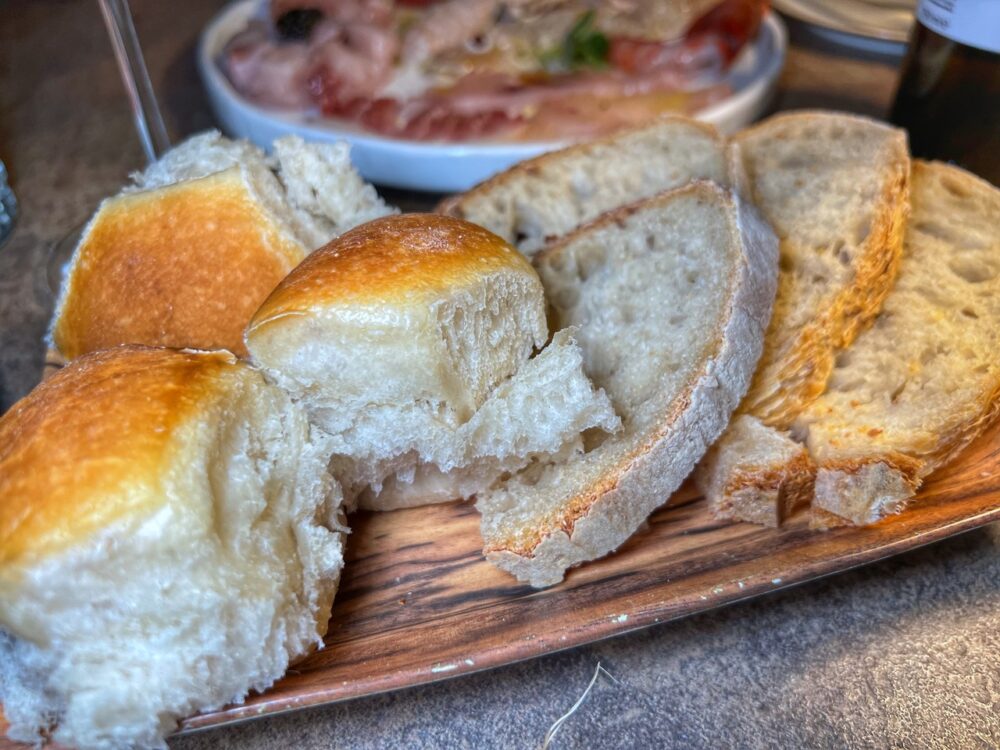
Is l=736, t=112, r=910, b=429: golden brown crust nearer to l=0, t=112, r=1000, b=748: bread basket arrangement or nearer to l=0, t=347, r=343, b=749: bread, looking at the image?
l=0, t=112, r=1000, b=748: bread basket arrangement

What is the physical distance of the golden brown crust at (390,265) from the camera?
42.1 inches

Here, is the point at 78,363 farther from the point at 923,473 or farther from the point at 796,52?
the point at 796,52

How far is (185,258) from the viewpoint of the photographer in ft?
4.30

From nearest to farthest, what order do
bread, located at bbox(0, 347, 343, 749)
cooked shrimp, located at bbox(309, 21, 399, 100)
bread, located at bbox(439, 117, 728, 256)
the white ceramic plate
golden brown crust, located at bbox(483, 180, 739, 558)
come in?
bread, located at bbox(0, 347, 343, 749)
golden brown crust, located at bbox(483, 180, 739, 558)
bread, located at bbox(439, 117, 728, 256)
the white ceramic plate
cooked shrimp, located at bbox(309, 21, 399, 100)

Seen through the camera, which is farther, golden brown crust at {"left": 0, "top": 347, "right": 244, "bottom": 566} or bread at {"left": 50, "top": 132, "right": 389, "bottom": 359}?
bread at {"left": 50, "top": 132, "right": 389, "bottom": 359}

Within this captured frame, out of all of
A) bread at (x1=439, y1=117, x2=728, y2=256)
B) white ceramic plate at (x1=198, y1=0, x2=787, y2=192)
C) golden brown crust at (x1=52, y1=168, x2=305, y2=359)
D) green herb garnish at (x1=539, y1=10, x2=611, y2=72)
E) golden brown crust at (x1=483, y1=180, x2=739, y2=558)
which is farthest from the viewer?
green herb garnish at (x1=539, y1=10, x2=611, y2=72)

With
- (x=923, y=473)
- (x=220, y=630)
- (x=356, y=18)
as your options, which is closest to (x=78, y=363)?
(x=220, y=630)

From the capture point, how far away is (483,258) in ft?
3.84

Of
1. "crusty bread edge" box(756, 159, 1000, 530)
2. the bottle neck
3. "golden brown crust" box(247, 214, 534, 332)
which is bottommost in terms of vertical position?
"crusty bread edge" box(756, 159, 1000, 530)

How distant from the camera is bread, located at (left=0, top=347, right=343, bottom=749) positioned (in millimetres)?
876

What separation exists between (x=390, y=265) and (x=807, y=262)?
80cm

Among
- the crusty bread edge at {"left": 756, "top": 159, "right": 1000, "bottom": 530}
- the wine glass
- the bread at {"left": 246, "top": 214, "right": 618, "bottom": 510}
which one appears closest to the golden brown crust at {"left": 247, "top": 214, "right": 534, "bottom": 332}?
the bread at {"left": 246, "top": 214, "right": 618, "bottom": 510}

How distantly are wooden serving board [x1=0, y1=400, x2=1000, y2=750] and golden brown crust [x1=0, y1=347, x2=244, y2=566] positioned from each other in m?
0.28

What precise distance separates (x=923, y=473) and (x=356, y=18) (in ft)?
6.66
